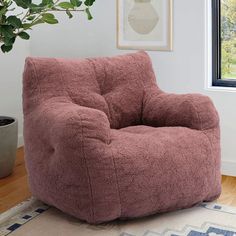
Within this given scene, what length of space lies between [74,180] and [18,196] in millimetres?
656

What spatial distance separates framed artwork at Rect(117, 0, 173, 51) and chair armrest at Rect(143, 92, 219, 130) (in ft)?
1.99

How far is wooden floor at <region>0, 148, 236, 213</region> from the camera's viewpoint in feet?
8.36

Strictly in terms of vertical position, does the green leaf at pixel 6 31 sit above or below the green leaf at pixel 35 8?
below

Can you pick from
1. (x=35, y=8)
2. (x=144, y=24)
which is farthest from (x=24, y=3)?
(x=144, y=24)

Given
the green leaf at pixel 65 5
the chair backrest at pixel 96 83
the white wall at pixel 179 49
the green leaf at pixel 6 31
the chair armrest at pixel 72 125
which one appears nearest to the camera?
the green leaf at pixel 6 31

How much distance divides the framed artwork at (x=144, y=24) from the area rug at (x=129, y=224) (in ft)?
4.10

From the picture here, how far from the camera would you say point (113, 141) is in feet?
7.13

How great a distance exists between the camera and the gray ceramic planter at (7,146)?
9.43ft

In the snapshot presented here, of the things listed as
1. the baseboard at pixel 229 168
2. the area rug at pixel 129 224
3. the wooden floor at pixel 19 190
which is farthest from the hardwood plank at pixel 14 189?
the baseboard at pixel 229 168

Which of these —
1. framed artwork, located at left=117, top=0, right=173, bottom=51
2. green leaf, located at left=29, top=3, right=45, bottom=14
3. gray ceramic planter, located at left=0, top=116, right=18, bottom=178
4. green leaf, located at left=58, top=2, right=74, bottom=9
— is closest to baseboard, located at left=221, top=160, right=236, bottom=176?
framed artwork, located at left=117, top=0, right=173, bottom=51

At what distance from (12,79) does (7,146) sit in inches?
31.5

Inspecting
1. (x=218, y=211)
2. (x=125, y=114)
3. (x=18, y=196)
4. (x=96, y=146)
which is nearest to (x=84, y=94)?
(x=125, y=114)

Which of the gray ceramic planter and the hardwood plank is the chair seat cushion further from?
the gray ceramic planter

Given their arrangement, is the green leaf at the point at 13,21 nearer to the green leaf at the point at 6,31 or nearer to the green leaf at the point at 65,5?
the green leaf at the point at 6,31
